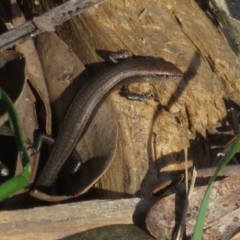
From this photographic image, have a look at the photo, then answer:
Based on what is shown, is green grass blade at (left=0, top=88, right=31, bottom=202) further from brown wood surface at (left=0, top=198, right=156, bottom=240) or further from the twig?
the twig

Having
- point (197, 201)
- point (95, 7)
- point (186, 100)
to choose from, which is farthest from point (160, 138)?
point (95, 7)

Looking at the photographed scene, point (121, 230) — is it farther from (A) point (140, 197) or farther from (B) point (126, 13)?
→ (B) point (126, 13)

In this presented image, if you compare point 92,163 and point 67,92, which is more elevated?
point 67,92

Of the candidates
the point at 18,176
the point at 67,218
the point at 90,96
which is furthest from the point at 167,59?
the point at 18,176

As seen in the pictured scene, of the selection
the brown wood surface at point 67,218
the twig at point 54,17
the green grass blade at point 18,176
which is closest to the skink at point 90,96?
the brown wood surface at point 67,218

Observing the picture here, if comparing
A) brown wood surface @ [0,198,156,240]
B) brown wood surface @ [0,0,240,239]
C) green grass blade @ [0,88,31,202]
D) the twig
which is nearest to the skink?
brown wood surface @ [0,0,240,239]

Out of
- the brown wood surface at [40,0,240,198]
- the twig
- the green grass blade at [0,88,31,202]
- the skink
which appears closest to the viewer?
the green grass blade at [0,88,31,202]

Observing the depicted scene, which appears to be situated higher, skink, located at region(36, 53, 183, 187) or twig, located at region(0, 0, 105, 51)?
twig, located at region(0, 0, 105, 51)

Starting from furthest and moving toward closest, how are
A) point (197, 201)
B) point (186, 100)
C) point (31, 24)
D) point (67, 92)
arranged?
point (67, 92), point (186, 100), point (31, 24), point (197, 201)
